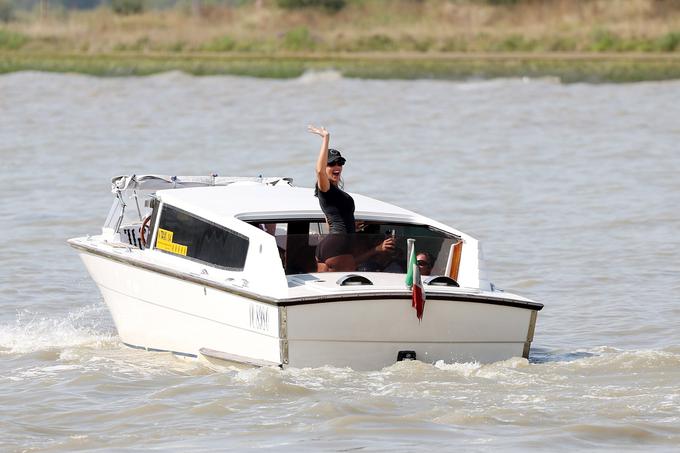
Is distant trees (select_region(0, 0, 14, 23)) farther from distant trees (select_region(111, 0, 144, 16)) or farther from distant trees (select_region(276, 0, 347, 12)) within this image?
distant trees (select_region(276, 0, 347, 12))

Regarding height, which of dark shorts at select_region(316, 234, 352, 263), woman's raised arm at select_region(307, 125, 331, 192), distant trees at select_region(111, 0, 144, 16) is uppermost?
woman's raised arm at select_region(307, 125, 331, 192)

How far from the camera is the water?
389 inches

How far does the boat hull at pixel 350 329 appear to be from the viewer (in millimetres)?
10641

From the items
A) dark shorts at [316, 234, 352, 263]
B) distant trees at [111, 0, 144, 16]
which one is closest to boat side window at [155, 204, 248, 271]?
dark shorts at [316, 234, 352, 263]

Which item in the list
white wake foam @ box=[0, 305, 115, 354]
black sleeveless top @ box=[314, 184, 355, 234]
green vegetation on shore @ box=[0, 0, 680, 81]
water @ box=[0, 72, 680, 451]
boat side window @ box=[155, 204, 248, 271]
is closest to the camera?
water @ box=[0, 72, 680, 451]

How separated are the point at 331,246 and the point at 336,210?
306mm

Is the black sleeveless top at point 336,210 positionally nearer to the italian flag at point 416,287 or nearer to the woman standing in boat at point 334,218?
the woman standing in boat at point 334,218

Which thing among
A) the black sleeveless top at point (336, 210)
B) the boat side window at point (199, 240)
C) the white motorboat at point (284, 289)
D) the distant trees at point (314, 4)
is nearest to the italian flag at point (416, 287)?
the white motorboat at point (284, 289)

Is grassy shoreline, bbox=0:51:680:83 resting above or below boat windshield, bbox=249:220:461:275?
below

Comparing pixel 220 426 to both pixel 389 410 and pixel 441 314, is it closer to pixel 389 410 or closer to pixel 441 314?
pixel 389 410

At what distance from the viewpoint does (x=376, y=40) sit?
199ft

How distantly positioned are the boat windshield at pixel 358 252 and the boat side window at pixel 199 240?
0.36m

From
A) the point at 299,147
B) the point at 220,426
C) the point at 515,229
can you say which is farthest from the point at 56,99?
the point at 220,426

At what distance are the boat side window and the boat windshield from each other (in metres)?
0.36
